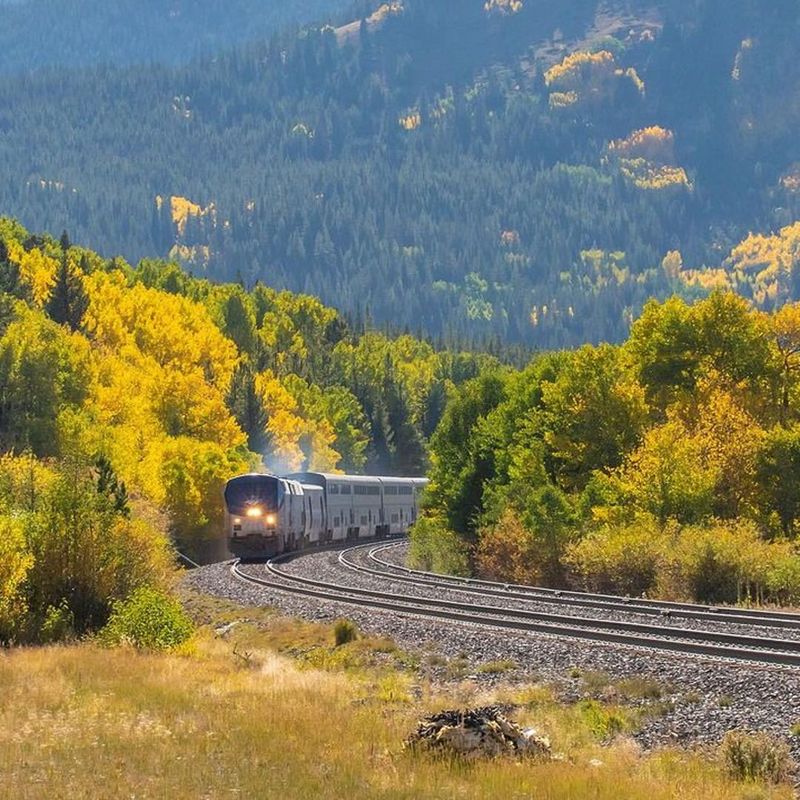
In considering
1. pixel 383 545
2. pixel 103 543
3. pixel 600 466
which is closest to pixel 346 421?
pixel 383 545

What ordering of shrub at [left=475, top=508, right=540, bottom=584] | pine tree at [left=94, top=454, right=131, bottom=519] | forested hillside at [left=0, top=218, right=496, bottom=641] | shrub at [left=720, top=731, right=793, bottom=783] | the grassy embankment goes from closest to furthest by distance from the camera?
the grassy embankment
shrub at [left=720, top=731, right=793, bottom=783]
forested hillside at [left=0, top=218, right=496, bottom=641]
pine tree at [left=94, top=454, right=131, bottom=519]
shrub at [left=475, top=508, right=540, bottom=584]

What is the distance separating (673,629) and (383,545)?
57213mm

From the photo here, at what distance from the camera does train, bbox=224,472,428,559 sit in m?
64.1

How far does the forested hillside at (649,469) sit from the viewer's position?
4422 centimetres

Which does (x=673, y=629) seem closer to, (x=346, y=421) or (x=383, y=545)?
(x=383, y=545)

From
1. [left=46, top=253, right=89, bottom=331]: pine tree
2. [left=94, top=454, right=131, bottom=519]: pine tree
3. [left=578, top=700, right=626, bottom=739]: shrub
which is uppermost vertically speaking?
[left=46, top=253, right=89, bottom=331]: pine tree

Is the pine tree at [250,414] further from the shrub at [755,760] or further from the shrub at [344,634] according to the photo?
the shrub at [755,760]

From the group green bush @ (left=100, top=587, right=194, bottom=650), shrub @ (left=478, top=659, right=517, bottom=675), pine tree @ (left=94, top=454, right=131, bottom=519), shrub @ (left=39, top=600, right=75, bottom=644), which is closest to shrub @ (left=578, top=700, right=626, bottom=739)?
shrub @ (left=478, top=659, right=517, bottom=675)

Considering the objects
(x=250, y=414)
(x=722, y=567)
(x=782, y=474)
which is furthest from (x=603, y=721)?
(x=250, y=414)

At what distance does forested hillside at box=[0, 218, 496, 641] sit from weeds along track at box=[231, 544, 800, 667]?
6303 mm

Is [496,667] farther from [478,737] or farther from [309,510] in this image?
[309,510]

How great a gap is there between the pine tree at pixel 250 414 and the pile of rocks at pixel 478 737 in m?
119

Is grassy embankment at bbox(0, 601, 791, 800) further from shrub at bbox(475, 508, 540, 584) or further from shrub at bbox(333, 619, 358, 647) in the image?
shrub at bbox(475, 508, 540, 584)

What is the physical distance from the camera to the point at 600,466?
63.9 metres
